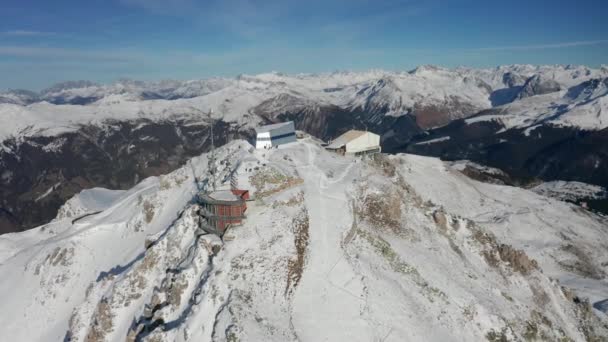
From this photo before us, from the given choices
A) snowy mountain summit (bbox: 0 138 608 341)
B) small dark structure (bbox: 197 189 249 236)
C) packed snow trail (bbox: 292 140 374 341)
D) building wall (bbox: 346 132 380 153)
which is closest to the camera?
packed snow trail (bbox: 292 140 374 341)

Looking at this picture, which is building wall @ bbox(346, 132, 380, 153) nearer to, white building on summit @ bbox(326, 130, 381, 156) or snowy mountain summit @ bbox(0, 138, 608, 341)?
white building on summit @ bbox(326, 130, 381, 156)

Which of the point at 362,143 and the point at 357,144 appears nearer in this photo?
the point at 357,144

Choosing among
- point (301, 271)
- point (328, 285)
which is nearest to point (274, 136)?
point (301, 271)

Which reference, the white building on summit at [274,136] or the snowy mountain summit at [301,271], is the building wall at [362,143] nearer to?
the snowy mountain summit at [301,271]

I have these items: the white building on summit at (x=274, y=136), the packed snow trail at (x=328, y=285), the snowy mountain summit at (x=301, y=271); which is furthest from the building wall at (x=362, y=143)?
the packed snow trail at (x=328, y=285)

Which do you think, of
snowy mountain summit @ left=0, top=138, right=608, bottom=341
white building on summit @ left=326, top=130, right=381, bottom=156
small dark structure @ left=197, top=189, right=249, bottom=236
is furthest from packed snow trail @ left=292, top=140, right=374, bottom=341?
white building on summit @ left=326, top=130, right=381, bottom=156

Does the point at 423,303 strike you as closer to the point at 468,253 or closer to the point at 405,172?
the point at 468,253

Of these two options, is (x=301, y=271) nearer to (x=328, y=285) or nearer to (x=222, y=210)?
(x=328, y=285)
